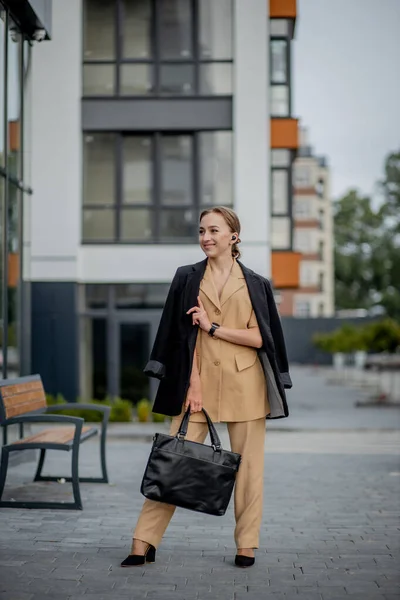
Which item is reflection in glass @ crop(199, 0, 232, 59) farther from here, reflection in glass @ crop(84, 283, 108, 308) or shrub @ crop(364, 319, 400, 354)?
shrub @ crop(364, 319, 400, 354)

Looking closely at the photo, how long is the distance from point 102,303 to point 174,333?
13.9 metres

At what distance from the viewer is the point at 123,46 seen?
19.8 m

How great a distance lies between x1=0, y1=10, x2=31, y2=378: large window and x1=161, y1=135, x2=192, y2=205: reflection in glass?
8482mm

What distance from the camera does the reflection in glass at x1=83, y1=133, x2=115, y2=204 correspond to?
1966 cm

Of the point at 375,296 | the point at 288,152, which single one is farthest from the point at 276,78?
the point at 375,296

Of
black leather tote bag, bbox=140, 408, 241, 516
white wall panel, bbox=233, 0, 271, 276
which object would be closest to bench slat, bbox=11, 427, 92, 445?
black leather tote bag, bbox=140, 408, 241, 516

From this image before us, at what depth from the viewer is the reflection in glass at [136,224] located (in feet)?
64.5

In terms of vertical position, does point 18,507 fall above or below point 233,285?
below

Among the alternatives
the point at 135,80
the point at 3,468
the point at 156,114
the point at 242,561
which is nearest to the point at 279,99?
the point at 135,80

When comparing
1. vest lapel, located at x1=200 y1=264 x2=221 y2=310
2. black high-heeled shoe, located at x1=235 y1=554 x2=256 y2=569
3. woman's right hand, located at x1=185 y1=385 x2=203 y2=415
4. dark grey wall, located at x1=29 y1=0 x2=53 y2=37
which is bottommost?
black high-heeled shoe, located at x1=235 y1=554 x2=256 y2=569

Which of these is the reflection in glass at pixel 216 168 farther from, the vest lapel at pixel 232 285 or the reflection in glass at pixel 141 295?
the vest lapel at pixel 232 285

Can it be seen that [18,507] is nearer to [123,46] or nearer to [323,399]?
[123,46]

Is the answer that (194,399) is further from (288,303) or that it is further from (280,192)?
(288,303)

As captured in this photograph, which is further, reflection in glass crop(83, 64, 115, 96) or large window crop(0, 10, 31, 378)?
reflection in glass crop(83, 64, 115, 96)
